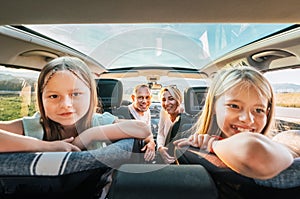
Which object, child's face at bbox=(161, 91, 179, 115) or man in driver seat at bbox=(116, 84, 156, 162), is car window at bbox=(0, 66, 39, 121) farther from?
child's face at bbox=(161, 91, 179, 115)

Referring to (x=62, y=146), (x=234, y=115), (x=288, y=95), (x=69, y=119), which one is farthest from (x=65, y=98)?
(x=288, y=95)

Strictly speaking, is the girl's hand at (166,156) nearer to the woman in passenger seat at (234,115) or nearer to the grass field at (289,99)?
the woman in passenger seat at (234,115)

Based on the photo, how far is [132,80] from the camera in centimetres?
119

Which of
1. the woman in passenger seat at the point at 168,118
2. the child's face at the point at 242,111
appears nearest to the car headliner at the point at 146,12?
the woman in passenger seat at the point at 168,118

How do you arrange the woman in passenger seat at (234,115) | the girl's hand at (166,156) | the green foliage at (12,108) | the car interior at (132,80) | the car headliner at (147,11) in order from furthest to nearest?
the green foliage at (12,108)
the girl's hand at (166,156)
the car headliner at (147,11)
the woman in passenger seat at (234,115)
the car interior at (132,80)

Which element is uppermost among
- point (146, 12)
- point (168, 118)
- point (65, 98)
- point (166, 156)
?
point (146, 12)

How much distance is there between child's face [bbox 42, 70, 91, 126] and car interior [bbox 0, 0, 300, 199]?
16 centimetres

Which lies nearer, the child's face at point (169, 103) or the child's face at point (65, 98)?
the child's face at point (65, 98)

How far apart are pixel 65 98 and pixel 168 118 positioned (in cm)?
51

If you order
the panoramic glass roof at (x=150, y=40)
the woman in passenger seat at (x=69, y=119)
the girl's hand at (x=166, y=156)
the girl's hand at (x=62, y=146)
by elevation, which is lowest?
the girl's hand at (x=166, y=156)

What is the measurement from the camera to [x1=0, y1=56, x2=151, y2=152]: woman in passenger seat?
101 cm

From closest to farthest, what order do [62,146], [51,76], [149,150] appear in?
1. [62,146]
2. [51,76]
3. [149,150]

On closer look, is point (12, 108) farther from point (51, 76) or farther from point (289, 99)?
point (289, 99)

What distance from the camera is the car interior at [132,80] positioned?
66 centimetres
